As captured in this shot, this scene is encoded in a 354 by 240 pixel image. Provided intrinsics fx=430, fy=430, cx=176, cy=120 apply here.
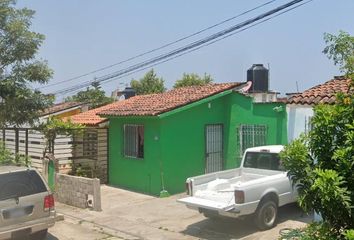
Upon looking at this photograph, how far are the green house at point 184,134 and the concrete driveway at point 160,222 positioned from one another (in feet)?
5.02

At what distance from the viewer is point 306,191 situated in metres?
4.02

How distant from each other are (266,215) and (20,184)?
209 inches

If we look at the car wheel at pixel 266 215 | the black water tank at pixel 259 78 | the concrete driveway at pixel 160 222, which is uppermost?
the black water tank at pixel 259 78

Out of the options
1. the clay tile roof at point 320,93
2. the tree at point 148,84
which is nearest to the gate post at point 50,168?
the clay tile roof at point 320,93

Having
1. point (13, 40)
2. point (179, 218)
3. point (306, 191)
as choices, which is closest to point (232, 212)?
point (179, 218)

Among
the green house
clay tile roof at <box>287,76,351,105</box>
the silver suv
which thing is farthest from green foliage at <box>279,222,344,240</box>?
the green house

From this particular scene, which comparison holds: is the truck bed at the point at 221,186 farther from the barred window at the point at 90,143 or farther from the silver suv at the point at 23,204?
the barred window at the point at 90,143

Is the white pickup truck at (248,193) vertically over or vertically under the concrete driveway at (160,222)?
over

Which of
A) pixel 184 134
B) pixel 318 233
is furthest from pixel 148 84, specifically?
pixel 318 233

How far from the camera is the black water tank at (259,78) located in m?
18.5

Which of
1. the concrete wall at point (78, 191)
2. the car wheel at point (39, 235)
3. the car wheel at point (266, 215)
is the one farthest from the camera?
the concrete wall at point (78, 191)

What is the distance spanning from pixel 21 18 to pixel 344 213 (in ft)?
36.3

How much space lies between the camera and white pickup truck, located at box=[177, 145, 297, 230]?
907 cm

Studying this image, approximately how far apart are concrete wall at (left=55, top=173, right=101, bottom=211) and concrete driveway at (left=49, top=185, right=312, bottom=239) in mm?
222
